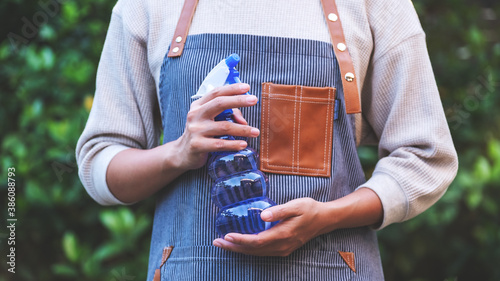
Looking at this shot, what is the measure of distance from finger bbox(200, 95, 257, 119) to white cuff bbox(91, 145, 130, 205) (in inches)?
14.6

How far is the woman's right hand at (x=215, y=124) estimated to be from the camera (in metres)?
1.25

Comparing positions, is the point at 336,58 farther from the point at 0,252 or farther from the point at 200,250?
the point at 0,252

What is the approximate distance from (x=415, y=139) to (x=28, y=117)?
6.33 ft

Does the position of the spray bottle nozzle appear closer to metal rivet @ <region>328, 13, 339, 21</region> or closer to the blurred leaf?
metal rivet @ <region>328, 13, 339, 21</region>

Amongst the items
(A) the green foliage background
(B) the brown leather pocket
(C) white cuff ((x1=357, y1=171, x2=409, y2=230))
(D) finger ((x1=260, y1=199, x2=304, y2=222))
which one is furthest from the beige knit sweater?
(A) the green foliage background

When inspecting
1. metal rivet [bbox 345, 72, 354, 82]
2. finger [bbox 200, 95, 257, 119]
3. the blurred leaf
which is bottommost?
the blurred leaf

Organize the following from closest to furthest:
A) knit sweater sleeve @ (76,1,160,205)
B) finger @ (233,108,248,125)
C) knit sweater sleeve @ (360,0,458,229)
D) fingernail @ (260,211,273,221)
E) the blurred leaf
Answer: fingernail @ (260,211,273,221), finger @ (233,108,248,125), knit sweater sleeve @ (360,0,458,229), knit sweater sleeve @ (76,1,160,205), the blurred leaf

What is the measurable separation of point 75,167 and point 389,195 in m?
1.73

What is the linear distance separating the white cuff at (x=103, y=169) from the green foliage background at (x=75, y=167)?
1.14 metres

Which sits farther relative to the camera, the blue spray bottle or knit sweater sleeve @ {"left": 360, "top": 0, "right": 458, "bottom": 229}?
knit sweater sleeve @ {"left": 360, "top": 0, "right": 458, "bottom": 229}

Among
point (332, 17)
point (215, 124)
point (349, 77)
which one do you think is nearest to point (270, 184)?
point (215, 124)

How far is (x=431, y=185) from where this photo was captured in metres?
1.45

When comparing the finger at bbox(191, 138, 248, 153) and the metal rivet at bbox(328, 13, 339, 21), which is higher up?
the metal rivet at bbox(328, 13, 339, 21)

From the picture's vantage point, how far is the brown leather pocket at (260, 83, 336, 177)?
139cm
